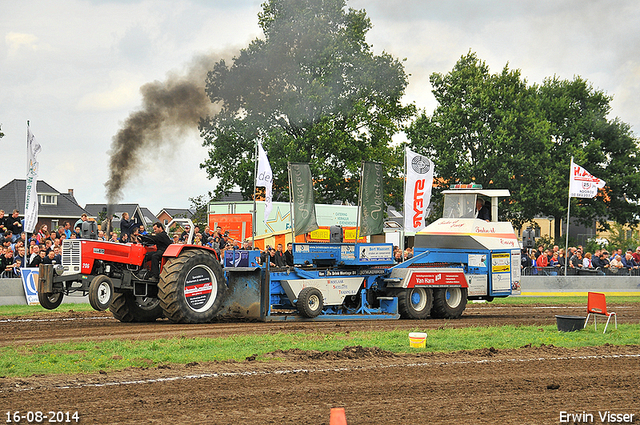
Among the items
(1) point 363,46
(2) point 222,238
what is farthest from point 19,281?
(1) point 363,46

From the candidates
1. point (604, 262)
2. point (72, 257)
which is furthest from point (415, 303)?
Result: point (604, 262)

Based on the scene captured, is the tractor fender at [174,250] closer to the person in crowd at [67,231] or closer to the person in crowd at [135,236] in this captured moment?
the person in crowd at [135,236]

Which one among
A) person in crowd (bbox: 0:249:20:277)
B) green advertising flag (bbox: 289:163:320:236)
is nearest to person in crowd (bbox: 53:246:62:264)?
person in crowd (bbox: 0:249:20:277)

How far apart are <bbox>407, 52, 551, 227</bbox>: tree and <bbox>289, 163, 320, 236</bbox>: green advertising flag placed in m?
33.7

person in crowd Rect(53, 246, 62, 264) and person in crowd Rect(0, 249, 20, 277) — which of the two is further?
person in crowd Rect(0, 249, 20, 277)

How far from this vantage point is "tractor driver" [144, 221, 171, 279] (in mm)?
13359

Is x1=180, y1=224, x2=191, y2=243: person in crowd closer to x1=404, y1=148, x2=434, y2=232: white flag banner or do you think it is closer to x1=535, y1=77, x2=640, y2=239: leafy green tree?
x1=404, y1=148, x2=434, y2=232: white flag banner

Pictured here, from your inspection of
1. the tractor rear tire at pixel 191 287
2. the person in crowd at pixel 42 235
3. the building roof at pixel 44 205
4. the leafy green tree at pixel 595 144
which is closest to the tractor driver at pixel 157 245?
the tractor rear tire at pixel 191 287

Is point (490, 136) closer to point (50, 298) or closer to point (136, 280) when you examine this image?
point (136, 280)

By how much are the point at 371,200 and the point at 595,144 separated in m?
40.3

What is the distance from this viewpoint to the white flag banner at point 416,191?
2247 centimetres

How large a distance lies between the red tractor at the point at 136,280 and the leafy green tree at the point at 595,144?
41.5 metres

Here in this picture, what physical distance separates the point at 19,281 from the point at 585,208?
45.1m

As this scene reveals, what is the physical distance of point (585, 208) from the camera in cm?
5406
